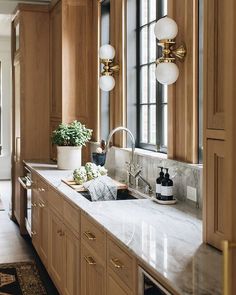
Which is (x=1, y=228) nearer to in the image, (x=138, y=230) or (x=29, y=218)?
(x=29, y=218)

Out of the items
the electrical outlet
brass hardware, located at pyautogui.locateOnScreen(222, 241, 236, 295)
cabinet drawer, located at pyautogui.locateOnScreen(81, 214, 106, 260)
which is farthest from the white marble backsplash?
brass hardware, located at pyautogui.locateOnScreen(222, 241, 236, 295)

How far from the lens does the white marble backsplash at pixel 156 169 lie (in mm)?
2967

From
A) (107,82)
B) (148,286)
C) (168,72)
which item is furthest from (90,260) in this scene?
(107,82)

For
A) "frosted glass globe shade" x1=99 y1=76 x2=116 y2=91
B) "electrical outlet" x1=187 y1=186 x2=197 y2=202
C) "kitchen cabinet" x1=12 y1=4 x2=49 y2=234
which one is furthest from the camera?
"kitchen cabinet" x1=12 y1=4 x2=49 y2=234

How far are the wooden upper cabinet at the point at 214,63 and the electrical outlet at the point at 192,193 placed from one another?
2.90ft

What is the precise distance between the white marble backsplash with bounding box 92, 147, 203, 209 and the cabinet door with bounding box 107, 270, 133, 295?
2.38ft

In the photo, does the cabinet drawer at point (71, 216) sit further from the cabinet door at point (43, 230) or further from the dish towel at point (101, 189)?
the cabinet door at point (43, 230)

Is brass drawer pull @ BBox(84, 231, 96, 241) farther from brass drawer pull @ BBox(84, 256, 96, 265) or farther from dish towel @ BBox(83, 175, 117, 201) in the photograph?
dish towel @ BBox(83, 175, 117, 201)

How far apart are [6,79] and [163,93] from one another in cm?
723

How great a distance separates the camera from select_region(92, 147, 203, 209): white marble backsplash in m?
2.97

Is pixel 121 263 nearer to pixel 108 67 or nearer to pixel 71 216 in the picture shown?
pixel 71 216

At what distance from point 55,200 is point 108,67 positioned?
52.7 inches

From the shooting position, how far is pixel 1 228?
626 centimetres

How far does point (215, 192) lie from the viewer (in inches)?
82.3
